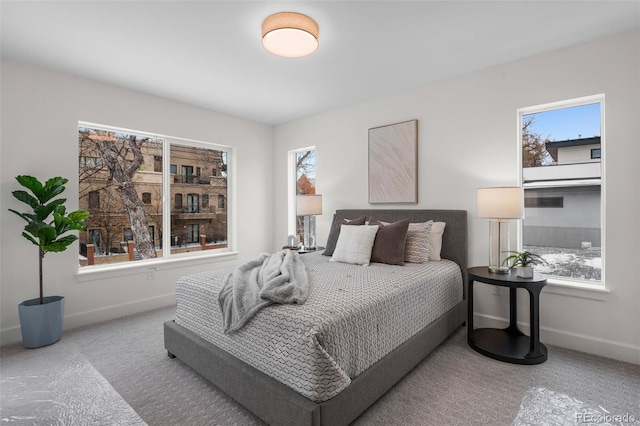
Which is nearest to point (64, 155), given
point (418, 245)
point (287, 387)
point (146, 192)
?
point (146, 192)

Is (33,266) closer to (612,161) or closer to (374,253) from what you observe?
(374,253)

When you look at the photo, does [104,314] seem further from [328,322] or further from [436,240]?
[436,240]

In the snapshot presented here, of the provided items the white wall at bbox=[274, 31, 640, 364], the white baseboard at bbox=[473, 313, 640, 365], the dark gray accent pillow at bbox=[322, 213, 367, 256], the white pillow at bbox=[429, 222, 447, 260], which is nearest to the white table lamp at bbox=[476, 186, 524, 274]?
the white wall at bbox=[274, 31, 640, 364]

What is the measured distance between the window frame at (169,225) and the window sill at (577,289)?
3819 mm

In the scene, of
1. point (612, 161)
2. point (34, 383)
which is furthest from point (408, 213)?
point (34, 383)

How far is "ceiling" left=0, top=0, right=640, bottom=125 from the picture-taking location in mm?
2145

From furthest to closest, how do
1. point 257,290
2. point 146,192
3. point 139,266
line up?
point 146,192, point 139,266, point 257,290

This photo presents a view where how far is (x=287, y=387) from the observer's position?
62.7 inches

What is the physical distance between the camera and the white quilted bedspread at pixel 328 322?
152 cm

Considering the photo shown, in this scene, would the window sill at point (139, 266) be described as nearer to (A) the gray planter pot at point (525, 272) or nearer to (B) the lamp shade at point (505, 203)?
(B) the lamp shade at point (505, 203)

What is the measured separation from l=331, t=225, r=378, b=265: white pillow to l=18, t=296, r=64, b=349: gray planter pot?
101 inches

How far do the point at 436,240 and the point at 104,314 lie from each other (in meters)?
3.64

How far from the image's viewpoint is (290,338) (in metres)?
1.58

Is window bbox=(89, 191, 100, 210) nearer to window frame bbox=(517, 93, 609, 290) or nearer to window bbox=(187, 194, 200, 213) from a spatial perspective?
window bbox=(187, 194, 200, 213)
